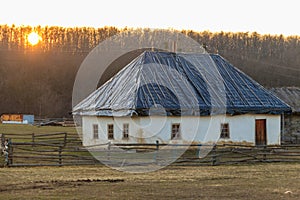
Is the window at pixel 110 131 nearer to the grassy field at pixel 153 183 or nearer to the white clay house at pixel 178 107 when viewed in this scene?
the white clay house at pixel 178 107

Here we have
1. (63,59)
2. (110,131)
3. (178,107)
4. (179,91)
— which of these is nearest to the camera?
(178,107)

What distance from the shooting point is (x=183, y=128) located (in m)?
35.2

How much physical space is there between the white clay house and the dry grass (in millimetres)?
8562

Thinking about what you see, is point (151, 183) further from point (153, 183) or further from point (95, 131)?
point (95, 131)

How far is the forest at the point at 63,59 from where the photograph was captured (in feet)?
334

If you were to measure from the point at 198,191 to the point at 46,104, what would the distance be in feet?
271

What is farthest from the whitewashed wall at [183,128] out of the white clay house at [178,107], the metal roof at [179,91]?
the metal roof at [179,91]

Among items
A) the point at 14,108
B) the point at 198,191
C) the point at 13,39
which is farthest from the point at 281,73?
the point at 198,191

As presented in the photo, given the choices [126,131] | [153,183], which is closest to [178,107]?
[126,131]

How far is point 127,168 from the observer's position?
25922 millimetres

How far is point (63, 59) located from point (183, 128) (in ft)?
272

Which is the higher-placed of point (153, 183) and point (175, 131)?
point (175, 131)

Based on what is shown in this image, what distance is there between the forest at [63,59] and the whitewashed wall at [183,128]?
2357 inches

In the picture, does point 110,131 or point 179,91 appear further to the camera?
point 179,91
